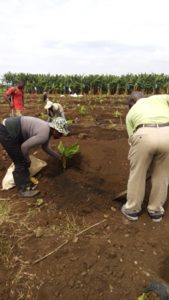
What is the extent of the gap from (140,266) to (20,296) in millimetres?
1198

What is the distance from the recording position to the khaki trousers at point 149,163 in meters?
3.65

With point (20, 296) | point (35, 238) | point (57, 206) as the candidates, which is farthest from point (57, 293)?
point (57, 206)

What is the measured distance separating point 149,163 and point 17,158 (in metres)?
1.81

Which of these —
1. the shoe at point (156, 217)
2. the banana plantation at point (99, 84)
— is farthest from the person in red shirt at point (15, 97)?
the banana plantation at point (99, 84)

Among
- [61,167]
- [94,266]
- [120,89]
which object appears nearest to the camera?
[94,266]

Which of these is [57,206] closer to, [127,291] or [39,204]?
[39,204]

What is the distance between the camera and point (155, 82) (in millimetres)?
23656

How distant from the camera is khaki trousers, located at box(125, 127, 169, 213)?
12.0 feet

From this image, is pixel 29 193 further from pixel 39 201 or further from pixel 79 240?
pixel 79 240

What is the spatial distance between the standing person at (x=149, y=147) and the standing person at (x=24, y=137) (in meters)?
1.06

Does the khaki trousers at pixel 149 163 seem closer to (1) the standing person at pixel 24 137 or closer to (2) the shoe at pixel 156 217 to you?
(2) the shoe at pixel 156 217

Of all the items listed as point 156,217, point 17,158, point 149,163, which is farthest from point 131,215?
point 17,158

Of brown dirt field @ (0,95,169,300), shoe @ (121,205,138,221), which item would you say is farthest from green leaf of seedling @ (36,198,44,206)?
shoe @ (121,205,138,221)

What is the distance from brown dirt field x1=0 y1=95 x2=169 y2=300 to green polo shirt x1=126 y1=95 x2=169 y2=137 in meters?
1.18
